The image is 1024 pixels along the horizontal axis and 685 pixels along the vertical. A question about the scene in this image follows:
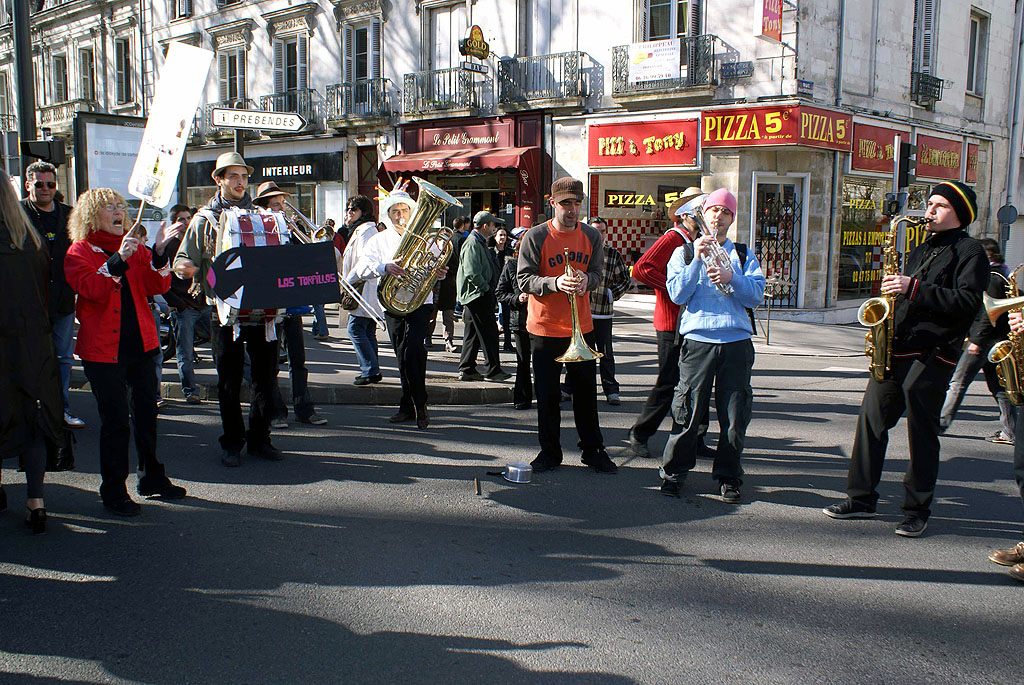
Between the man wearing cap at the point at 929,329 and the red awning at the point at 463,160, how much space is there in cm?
1531

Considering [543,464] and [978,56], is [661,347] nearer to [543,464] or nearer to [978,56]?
[543,464]

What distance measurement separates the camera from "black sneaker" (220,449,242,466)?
19.6 feet

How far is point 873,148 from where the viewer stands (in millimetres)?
18391

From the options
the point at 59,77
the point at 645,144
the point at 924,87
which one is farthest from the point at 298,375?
the point at 59,77

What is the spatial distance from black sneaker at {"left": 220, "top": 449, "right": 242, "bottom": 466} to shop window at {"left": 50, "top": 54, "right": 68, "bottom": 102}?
33725mm

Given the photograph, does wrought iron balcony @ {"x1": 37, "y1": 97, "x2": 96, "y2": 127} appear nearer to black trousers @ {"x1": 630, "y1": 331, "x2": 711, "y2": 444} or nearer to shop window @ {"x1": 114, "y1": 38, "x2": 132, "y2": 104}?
shop window @ {"x1": 114, "y1": 38, "x2": 132, "y2": 104}

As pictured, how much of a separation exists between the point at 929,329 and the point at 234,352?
4.44 metres

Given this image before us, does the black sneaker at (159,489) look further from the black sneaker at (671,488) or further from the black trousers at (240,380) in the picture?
the black sneaker at (671,488)

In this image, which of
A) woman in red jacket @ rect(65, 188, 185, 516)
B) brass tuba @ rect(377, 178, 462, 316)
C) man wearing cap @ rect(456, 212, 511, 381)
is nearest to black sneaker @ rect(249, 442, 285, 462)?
woman in red jacket @ rect(65, 188, 185, 516)

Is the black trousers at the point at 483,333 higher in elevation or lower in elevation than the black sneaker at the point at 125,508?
higher

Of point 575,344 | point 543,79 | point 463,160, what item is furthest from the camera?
point 463,160

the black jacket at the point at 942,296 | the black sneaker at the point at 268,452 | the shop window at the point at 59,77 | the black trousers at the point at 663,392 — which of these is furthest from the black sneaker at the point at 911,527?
the shop window at the point at 59,77

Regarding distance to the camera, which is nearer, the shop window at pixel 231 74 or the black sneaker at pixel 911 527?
the black sneaker at pixel 911 527

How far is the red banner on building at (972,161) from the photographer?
71.2 ft
